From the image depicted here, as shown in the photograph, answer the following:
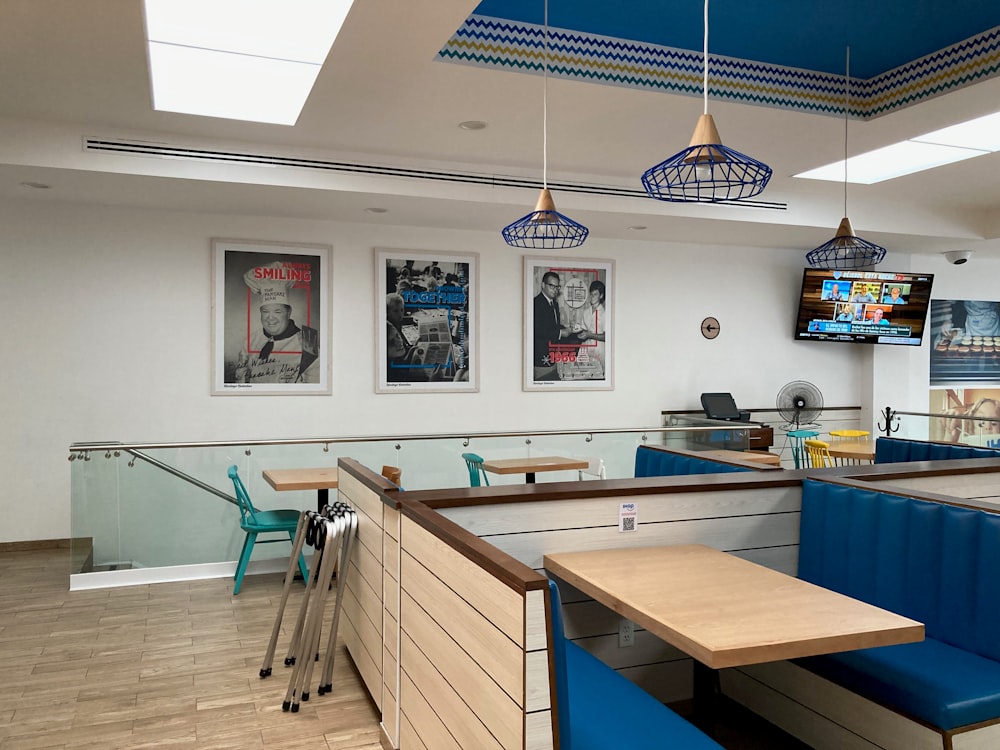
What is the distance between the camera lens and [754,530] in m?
3.29

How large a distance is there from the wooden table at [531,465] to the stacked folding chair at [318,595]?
208cm

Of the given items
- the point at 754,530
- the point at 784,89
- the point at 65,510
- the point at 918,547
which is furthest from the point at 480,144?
the point at 65,510

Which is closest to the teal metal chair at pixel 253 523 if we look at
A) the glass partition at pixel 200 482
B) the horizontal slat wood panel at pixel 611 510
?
the glass partition at pixel 200 482

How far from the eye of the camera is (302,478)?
522cm

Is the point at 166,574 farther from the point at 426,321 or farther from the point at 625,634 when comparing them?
the point at 625,634

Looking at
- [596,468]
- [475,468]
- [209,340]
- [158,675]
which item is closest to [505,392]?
[596,468]

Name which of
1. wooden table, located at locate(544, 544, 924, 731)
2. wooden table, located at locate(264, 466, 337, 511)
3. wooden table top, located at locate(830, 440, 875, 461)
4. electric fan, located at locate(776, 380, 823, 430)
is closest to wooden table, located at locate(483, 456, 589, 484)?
wooden table, located at locate(264, 466, 337, 511)

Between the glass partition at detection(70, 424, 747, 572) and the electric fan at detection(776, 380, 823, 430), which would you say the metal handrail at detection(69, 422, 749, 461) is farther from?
the electric fan at detection(776, 380, 823, 430)

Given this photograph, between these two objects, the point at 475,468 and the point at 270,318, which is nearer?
the point at 475,468

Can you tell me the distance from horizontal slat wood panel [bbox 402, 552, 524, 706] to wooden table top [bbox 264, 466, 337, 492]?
8.18 feet

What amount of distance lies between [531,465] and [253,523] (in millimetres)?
2008

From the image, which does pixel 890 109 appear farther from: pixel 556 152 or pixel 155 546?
pixel 155 546

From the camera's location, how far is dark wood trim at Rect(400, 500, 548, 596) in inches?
70.2

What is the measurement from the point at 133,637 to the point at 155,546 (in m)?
1.18
